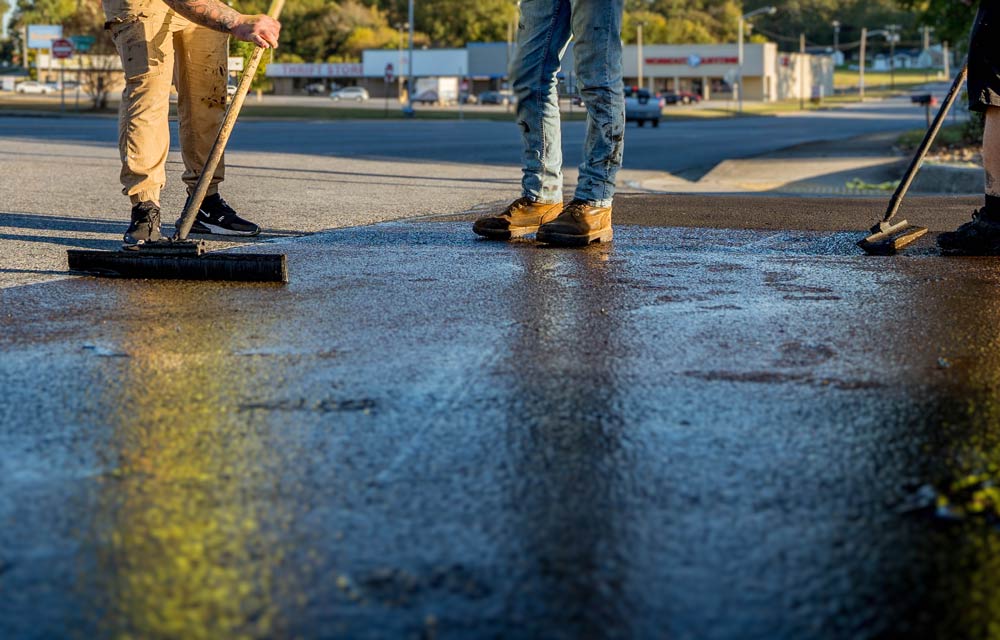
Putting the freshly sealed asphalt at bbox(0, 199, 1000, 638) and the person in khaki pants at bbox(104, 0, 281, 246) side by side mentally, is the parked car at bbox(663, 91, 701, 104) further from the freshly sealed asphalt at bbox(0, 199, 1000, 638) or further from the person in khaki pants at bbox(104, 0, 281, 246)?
the freshly sealed asphalt at bbox(0, 199, 1000, 638)

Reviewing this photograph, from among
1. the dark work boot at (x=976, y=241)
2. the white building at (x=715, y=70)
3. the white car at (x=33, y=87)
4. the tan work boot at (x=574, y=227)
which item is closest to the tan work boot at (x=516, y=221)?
the tan work boot at (x=574, y=227)

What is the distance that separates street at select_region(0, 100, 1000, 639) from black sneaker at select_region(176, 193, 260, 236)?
120cm

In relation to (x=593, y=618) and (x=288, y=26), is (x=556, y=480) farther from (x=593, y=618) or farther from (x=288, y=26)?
(x=288, y=26)

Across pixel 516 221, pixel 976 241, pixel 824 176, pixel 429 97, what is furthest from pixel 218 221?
pixel 429 97

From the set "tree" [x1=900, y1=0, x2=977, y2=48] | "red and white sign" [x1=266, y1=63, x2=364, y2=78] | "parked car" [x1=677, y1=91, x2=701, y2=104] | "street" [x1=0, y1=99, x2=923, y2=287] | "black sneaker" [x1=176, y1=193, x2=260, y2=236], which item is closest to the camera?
"black sneaker" [x1=176, y1=193, x2=260, y2=236]

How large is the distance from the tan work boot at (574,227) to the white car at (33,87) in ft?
309

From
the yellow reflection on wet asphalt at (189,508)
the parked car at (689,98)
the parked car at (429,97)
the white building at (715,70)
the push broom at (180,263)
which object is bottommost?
the yellow reflection on wet asphalt at (189,508)

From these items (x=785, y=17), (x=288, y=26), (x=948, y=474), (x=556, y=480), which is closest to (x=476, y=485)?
(x=556, y=480)

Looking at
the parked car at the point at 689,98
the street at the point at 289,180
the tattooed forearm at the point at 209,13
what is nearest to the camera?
the tattooed forearm at the point at 209,13

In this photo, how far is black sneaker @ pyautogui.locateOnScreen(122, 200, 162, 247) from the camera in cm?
483

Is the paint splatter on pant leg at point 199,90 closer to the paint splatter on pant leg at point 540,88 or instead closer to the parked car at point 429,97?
the paint splatter on pant leg at point 540,88

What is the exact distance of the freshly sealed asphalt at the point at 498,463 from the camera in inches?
63.5

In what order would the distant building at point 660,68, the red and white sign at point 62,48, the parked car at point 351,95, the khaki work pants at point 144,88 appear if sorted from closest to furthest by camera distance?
the khaki work pants at point 144,88, the red and white sign at point 62,48, the parked car at point 351,95, the distant building at point 660,68

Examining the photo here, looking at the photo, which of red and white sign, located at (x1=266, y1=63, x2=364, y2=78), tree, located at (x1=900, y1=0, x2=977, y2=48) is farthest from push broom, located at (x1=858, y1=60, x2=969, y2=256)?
red and white sign, located at (x1=266, y1=63, x2=364, y2=78)
